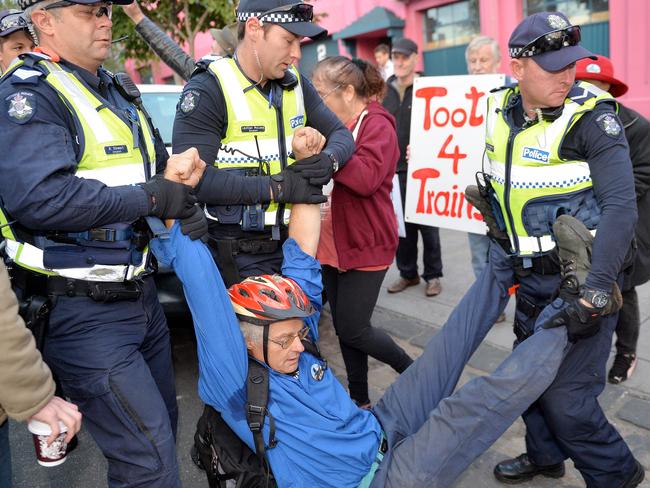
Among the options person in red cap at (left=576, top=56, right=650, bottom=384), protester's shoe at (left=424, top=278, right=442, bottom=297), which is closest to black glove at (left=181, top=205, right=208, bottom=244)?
person in red cap at (left=576, top=56, right=650, bottom=384)

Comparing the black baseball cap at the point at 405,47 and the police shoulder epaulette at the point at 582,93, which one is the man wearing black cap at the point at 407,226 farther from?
the police shoulder epaulette at the point at 582,93

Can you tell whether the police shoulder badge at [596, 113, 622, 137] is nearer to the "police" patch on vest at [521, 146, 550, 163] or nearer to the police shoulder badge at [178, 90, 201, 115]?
the "police" patch on vest at [521, 146, 550, 163]

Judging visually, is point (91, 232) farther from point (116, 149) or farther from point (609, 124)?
Result: point (609, 124)

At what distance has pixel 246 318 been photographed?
6.47 ft

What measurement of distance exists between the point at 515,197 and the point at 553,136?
0.27 metres

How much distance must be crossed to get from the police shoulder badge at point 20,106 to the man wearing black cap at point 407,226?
3675mm

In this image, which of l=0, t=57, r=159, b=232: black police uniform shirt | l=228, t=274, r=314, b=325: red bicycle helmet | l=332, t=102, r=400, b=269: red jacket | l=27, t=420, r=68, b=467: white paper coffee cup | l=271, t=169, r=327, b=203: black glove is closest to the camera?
l=27, t=420, r=68, b=467: white paper coffee cup

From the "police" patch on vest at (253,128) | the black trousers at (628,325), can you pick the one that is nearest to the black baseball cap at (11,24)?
the "police" patch on vest at (253,128)

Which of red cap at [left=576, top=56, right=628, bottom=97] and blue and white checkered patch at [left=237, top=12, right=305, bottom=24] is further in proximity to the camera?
red cap at [left=576, top=56, right=628, bottom=97]

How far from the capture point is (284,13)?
7.73ft

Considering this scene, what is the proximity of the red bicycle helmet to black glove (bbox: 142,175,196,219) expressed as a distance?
1.04 ft

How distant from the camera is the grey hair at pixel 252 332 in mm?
1975

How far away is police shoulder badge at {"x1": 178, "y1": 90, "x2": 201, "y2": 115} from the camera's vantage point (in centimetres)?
235

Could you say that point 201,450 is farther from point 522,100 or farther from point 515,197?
point 522,100
